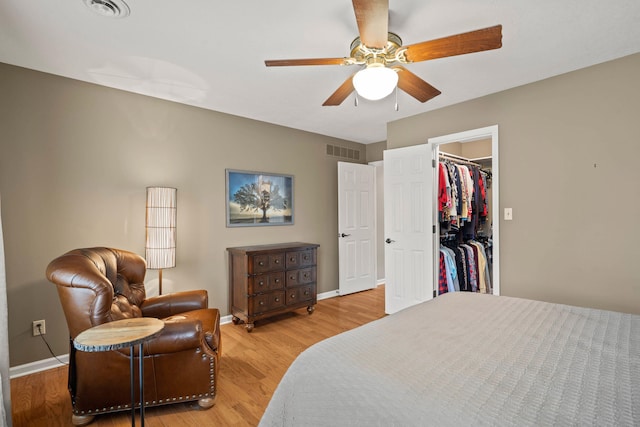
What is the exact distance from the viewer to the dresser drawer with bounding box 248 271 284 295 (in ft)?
11.2

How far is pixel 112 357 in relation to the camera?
6.18ft

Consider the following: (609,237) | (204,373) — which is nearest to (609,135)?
(609,237)

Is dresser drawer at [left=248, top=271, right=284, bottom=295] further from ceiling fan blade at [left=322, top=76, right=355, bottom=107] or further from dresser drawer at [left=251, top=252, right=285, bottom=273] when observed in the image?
ceiling fan blade at [left=322, top=76, right=355, bottom=107]

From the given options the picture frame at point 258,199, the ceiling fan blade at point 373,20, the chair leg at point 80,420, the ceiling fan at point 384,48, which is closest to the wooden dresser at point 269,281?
the picture frame at point 258,199

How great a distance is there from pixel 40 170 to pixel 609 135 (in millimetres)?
4650

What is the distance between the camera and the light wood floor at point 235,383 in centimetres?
195

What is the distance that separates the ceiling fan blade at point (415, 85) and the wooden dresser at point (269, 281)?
7.27 feet

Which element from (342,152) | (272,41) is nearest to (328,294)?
(342,152)

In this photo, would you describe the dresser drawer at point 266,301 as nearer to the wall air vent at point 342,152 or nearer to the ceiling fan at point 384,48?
the wall air vent at point 342,152

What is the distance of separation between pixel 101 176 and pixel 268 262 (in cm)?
183

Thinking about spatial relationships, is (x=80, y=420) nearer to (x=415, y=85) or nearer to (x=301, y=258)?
(x=301, y=258)

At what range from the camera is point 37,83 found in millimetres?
2561

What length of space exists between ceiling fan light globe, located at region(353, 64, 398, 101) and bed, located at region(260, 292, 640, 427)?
4.15 feet

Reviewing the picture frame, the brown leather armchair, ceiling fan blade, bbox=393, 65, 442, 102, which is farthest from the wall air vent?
→ the brown leather armchair
